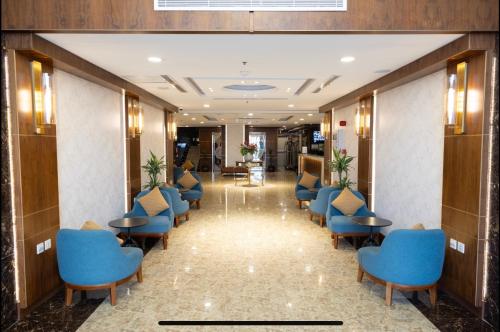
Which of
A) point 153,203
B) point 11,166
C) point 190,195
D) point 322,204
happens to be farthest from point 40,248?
point 190,195

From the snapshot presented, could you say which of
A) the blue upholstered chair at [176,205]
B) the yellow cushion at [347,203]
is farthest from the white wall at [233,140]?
the yellow cushion at [347,203]

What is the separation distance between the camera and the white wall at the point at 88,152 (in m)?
4.54

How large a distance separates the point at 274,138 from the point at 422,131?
55.4 feet

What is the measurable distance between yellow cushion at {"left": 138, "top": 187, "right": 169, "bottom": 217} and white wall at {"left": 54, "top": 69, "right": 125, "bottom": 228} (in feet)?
1.87

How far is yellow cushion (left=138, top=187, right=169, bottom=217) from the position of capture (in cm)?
607

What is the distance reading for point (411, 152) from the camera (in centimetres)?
524

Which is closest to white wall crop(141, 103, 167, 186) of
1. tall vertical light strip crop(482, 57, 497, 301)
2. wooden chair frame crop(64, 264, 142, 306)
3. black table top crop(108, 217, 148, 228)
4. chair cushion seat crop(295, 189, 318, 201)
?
black table top crop(108, 217, 148, 228)

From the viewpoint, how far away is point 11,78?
3.42 meters

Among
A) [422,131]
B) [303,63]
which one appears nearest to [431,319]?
[422,131]

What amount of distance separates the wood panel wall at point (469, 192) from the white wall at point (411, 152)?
1.42ft

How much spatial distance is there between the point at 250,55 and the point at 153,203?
3.20m

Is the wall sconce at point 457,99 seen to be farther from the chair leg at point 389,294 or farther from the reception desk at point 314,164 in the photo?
the reception desk at point 314,164

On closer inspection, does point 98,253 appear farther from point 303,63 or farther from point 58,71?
point 303,63

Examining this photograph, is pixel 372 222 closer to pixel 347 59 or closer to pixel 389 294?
pixel 389 294
